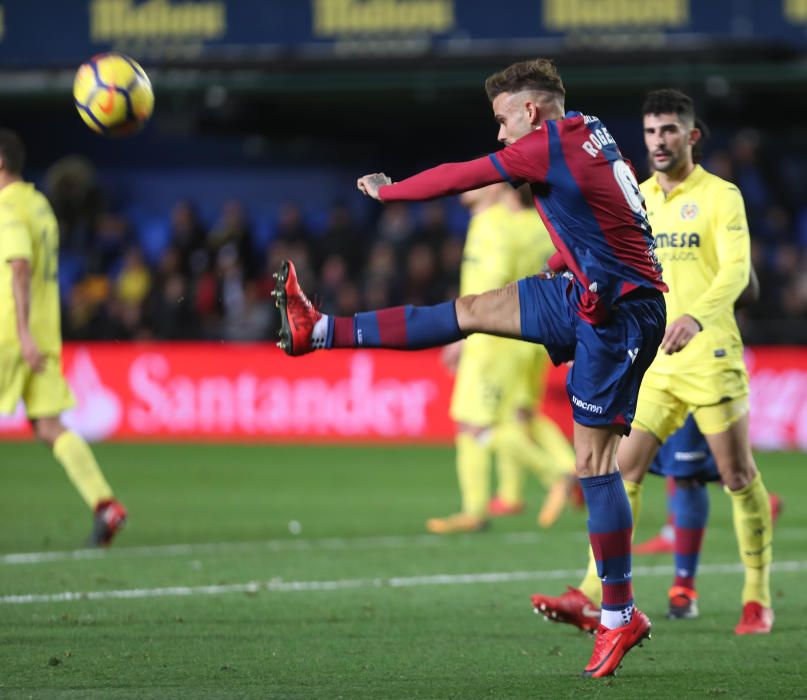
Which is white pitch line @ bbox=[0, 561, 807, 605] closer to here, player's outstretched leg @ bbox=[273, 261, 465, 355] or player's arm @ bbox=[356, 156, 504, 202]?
player's outstretched leg @ bbox=[273, 261, 465, 355]

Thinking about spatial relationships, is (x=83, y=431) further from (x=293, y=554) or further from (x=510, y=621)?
(x=510, y=621)

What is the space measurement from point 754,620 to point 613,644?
1351mm

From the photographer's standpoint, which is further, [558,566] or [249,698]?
[558,566]

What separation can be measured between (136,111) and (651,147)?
2417 millimetres

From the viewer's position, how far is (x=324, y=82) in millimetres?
19766

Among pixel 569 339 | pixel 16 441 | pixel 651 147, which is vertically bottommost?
pixel 16 441

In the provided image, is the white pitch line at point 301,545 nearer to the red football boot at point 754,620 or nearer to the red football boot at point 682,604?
the red football boot at point 682,604

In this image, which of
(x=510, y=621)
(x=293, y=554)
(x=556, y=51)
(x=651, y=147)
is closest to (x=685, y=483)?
(x=510, y=621)

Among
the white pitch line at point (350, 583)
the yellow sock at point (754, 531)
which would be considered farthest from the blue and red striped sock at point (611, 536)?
the white pitch line at point (350, 583)

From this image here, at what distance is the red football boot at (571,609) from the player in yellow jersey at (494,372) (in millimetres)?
4117

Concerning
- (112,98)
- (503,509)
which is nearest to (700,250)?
(112,98)

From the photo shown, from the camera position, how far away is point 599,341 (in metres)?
5.70

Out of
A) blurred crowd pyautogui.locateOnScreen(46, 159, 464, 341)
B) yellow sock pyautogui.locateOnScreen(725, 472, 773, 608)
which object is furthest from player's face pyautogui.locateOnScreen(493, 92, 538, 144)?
blurred crowd pyautogui.locateOnScreen(46, 159, 464, 341)

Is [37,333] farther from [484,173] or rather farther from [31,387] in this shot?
[484,173]
